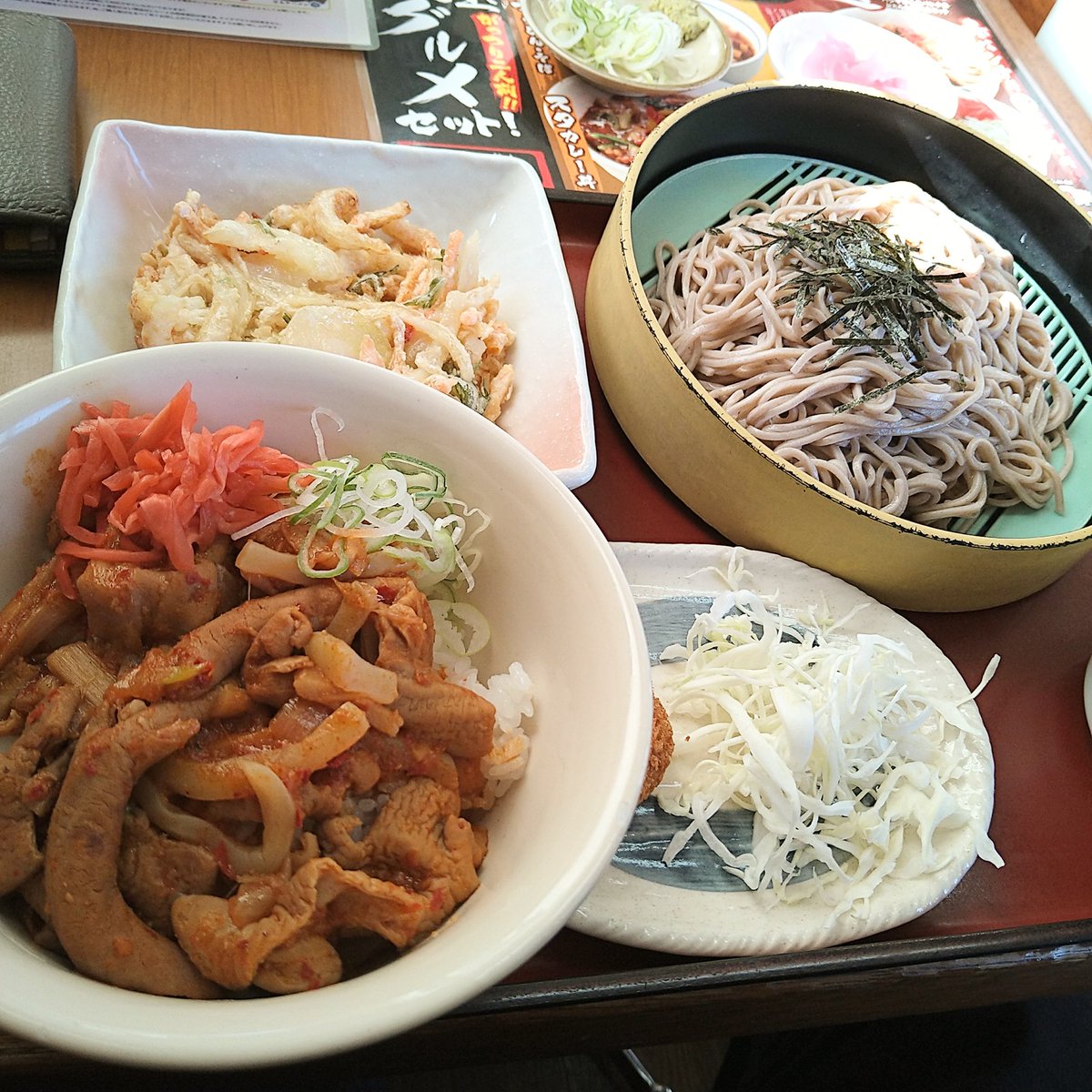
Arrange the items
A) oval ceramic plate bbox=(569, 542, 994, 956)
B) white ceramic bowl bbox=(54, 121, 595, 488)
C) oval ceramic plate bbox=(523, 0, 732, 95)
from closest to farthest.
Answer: oval ceramic plate bbox=(569, 542, 994, 956) → white ceramic bowl bbox=(54, 121, 595, 488) → oval ceramic plate bbox=(523, 0, 732, 95)

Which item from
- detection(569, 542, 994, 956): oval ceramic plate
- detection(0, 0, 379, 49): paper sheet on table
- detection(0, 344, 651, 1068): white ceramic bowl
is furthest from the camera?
detection(0, 0, 379, 49): paper sheet on table

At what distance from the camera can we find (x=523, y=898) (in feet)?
2.56

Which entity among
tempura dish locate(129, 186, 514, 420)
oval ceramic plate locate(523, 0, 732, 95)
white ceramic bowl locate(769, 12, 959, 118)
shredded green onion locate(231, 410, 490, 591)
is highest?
white ceramic bowl locate(769, 12, 959, 118)

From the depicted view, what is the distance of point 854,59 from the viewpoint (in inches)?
118

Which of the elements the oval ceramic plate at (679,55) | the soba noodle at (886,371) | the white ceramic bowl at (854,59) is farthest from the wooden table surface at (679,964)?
the white ceramic bowl at (854,59)

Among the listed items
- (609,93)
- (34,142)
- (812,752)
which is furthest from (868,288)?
(34,142)

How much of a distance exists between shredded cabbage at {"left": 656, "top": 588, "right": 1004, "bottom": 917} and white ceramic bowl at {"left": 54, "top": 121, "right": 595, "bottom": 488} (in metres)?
0.42

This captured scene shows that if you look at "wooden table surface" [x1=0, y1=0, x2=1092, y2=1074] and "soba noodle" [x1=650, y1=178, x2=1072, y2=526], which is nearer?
"wooden table surface" [x1=0, y1=0, x2=1092, y2=1074]

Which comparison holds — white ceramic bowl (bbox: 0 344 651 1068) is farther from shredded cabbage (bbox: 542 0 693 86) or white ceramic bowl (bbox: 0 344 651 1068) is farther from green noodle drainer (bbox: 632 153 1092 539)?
shredded cabbage (bbox: 542 0 693 86)

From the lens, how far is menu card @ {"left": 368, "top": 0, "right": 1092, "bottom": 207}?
7.98ft

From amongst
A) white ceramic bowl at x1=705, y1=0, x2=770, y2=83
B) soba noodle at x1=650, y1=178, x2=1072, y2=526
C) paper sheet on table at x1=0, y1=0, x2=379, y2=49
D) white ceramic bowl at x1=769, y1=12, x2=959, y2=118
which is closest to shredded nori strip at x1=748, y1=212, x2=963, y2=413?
soba noodle at x1=650, y1=178, x2=1072, y2=526

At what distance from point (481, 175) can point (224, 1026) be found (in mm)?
1805

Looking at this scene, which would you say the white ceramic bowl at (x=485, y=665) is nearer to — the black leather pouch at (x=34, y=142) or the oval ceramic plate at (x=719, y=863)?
the oval ceramic plate at (x=719, y=863)

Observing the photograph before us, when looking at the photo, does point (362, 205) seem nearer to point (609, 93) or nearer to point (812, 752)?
point (609, 93)
